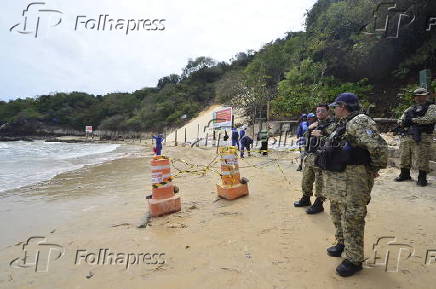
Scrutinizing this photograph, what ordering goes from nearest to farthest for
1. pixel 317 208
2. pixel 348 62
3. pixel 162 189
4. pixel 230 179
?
pixel 317 208, pixel 162 189, pixel 230 179, pixel 348 62

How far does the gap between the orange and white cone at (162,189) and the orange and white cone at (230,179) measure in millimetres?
1120

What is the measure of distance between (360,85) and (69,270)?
17484 mm

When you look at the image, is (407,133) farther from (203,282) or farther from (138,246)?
(138,246)

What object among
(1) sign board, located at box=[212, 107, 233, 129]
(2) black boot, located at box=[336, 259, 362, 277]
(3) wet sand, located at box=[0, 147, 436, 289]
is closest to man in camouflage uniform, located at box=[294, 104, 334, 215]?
(3) wet sand, located at box=[0, 147, 436, 289]

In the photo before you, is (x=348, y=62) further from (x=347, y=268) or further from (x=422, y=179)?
(x=347, y=268)

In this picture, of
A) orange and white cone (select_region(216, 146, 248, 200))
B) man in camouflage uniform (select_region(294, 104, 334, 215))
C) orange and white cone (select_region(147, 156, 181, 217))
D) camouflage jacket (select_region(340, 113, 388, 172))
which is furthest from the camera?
orange and white cone (select_region(216, 146, 248, 200))

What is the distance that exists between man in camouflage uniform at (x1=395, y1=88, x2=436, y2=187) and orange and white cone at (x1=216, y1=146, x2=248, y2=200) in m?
3.74

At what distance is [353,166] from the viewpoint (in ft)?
9.41

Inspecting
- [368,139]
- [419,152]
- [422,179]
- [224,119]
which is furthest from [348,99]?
[224,119]

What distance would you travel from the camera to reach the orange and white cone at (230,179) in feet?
19.6

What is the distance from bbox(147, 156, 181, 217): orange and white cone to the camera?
17.3ft

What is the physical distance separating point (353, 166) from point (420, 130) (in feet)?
13.3

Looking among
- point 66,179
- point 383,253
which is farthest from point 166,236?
point 66,179

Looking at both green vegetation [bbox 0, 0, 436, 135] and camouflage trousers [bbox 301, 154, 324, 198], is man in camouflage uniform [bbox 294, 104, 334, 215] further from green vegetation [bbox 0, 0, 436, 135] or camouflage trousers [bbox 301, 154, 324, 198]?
green vegetation [bbox 0, 0, 436, 135]
